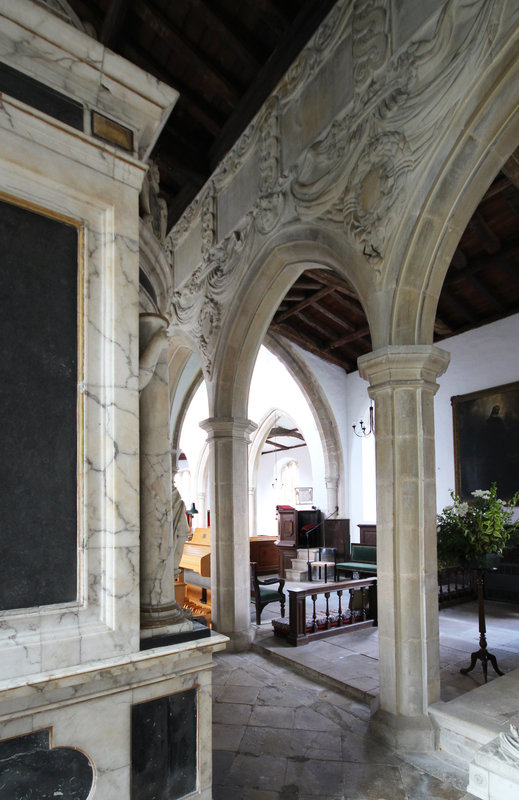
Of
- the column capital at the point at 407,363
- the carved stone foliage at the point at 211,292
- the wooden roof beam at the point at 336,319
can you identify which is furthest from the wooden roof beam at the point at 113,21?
the wooden roof beam at the point at 336,319

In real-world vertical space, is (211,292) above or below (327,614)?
above

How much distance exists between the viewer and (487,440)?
8.34 metres

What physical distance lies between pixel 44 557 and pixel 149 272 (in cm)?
151

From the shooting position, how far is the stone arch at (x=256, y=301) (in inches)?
187

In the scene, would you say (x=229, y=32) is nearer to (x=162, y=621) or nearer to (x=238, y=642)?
(x=162, y=621)

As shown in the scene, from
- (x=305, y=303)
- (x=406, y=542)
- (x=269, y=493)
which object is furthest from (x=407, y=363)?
(x=269, y=493)

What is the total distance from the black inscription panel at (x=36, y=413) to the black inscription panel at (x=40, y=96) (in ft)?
1.26

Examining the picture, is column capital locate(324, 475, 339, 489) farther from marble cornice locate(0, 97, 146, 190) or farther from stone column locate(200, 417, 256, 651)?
marble cornice locate(0, 97, 146, 190)

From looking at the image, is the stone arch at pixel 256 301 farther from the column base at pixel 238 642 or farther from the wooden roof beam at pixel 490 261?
the wooden roof beam at pixel 490 261

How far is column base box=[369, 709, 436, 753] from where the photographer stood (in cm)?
326

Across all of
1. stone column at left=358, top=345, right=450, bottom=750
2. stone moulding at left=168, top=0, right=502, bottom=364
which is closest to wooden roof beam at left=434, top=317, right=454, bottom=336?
stone moulding at left=168, top=0, right=502, bottom=364

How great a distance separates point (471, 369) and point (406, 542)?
6.04 m

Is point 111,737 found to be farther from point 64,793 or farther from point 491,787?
point 491,787

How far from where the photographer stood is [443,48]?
3516 mm
